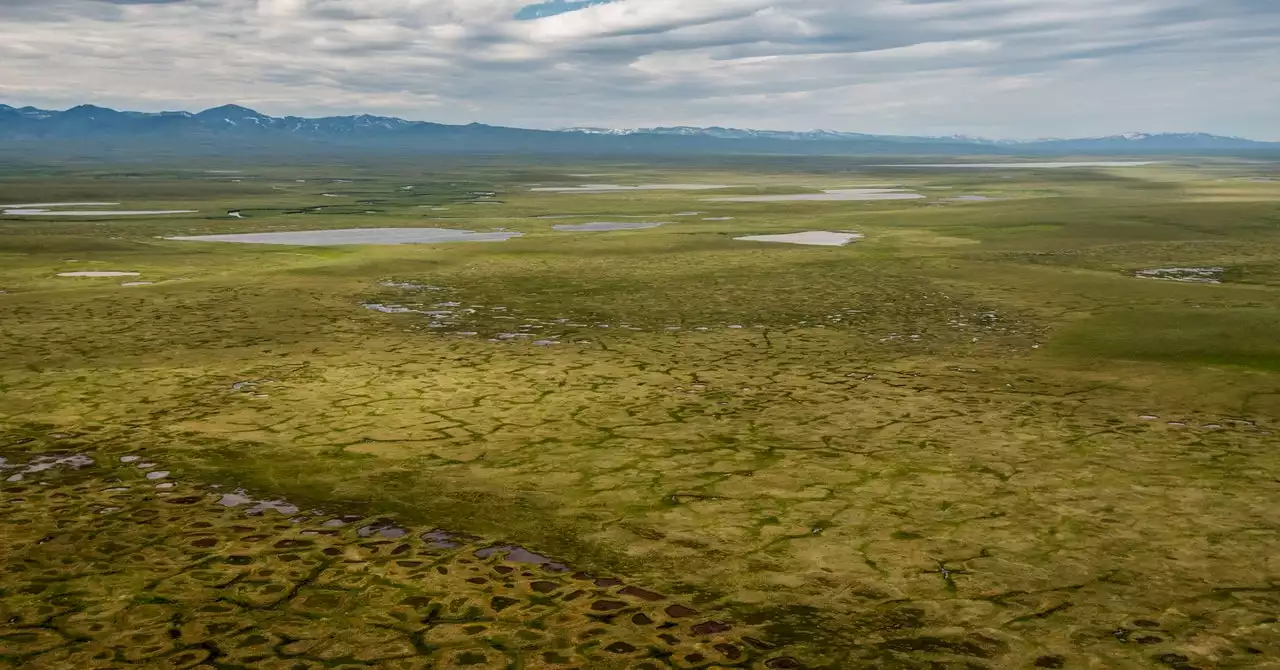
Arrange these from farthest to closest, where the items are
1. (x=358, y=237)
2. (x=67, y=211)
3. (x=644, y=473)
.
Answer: (x=67, y=211), (x=358, y=237), (x=644, y=473)

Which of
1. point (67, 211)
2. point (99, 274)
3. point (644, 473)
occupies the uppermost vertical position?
point (67, 211)

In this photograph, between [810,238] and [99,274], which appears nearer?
[99,274]

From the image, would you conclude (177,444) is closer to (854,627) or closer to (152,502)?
(152,502)

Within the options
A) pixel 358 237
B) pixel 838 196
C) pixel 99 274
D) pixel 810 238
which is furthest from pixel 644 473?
pixel 838 196

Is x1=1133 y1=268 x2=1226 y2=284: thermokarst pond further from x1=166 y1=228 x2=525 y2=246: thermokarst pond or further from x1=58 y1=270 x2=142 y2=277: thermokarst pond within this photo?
x1=58 y1=270 x2=142 y2=277: thermokarst pond

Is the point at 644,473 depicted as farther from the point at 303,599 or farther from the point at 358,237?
the point at 358,237

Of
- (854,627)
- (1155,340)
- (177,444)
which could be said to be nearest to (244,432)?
(177,444)

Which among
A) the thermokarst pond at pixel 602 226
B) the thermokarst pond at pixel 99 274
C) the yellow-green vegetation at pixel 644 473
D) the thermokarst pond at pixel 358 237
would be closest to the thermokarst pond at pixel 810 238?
the thermokarst pond at pixel 602 226
